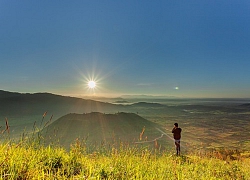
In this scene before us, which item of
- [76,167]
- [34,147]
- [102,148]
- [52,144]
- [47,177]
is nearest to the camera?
[47,177]

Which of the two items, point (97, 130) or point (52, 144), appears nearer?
point (52, 144)

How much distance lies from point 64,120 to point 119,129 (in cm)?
3658

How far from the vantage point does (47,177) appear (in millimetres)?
3455

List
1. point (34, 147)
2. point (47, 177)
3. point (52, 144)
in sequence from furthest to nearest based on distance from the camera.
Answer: point (52, 144), point (34, 147), point (47, 177)

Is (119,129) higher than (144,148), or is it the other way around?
(144,148)

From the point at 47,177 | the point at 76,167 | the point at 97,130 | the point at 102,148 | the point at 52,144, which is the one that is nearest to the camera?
the point at 47,177

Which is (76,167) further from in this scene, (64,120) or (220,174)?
(64,120)

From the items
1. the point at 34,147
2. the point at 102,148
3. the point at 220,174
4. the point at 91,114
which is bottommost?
the point at 91,114

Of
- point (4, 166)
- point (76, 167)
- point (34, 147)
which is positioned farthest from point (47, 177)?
point (34, 147)

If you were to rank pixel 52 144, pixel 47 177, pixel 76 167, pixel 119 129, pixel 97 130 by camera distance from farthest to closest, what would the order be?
pixel 119 129 → pixel 97 130 → pixel 52 144 → pixel 76 167 → pixel 47 177

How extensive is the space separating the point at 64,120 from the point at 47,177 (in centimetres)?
13493

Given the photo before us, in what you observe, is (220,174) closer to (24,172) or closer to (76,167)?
(76,167)

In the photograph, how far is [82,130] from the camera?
12050cm

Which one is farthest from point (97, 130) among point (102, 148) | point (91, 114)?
point (102, 148)
